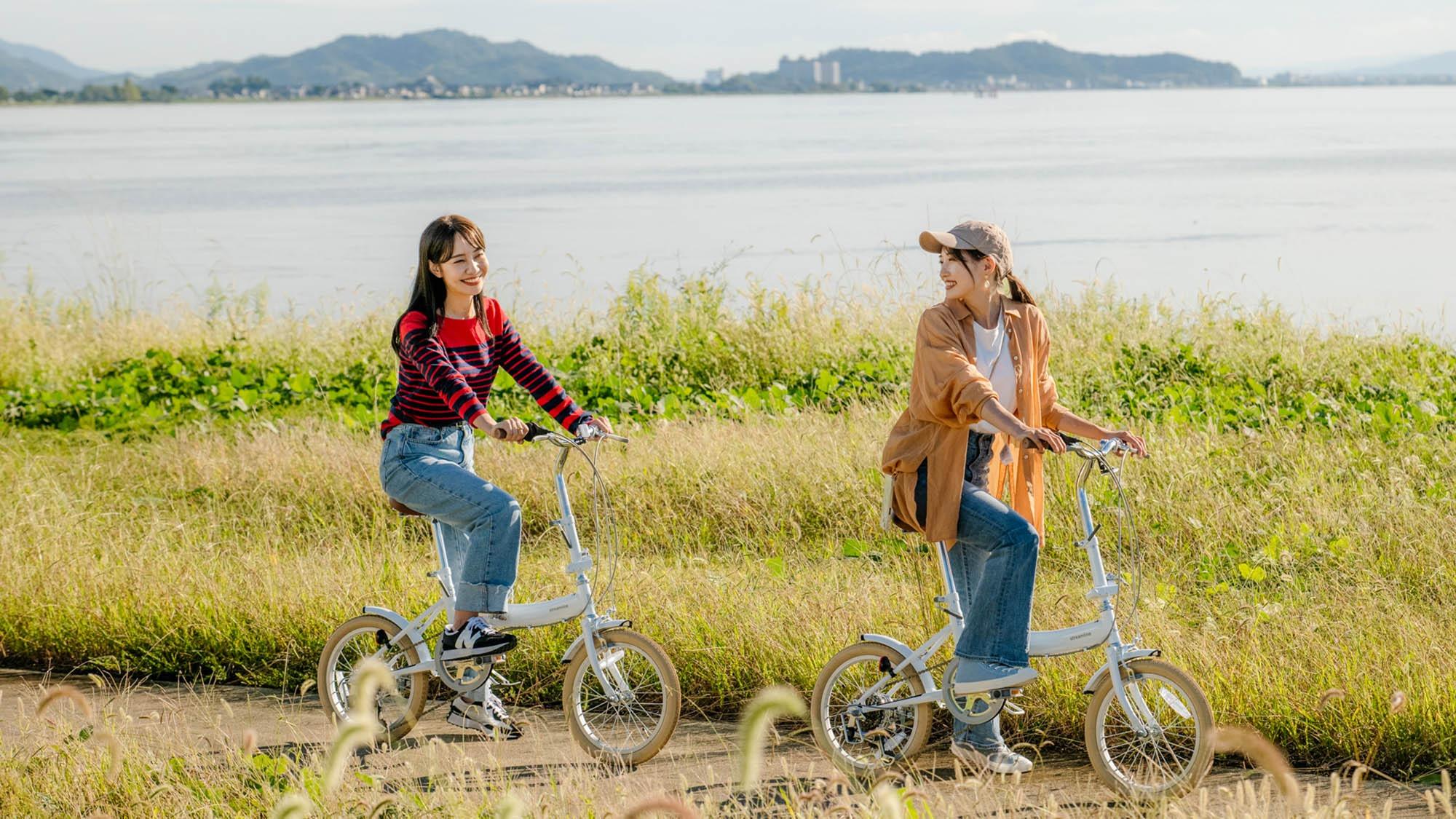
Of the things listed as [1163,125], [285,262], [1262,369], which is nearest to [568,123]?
[1163,125]

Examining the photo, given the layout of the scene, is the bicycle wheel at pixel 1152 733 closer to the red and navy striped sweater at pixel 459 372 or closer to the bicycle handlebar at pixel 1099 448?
the bicycle handlebar at pixel 1099 448

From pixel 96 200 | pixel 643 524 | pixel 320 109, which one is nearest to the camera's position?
pixel 643 524

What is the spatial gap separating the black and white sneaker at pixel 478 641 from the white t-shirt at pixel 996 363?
1.73 meters

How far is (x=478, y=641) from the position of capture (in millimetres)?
4910

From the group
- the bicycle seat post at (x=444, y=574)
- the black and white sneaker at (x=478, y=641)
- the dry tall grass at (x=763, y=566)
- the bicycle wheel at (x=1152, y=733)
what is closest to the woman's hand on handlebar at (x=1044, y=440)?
the bicycle wheel at (x=1152, y=733)

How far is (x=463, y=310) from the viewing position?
4977 millimetres

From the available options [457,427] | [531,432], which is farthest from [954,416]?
[457,427]

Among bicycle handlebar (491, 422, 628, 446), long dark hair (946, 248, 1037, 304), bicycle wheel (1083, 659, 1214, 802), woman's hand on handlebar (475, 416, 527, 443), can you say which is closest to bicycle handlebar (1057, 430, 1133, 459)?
long dark hair (946, 248, 1037, 304)

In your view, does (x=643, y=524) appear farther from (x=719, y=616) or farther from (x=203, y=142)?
(x=203, y=142)

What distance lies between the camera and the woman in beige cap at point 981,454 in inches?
170

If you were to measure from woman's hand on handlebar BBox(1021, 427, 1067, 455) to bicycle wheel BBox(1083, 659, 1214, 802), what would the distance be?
70 cm

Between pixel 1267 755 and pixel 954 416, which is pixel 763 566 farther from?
pixel 1267 755

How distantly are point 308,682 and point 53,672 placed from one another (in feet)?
5.72

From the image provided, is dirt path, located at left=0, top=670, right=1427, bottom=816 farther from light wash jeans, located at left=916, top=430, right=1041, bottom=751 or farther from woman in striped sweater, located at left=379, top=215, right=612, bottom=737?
light wash jeans, located at left=916, top=430, right=1041, bottom=751
